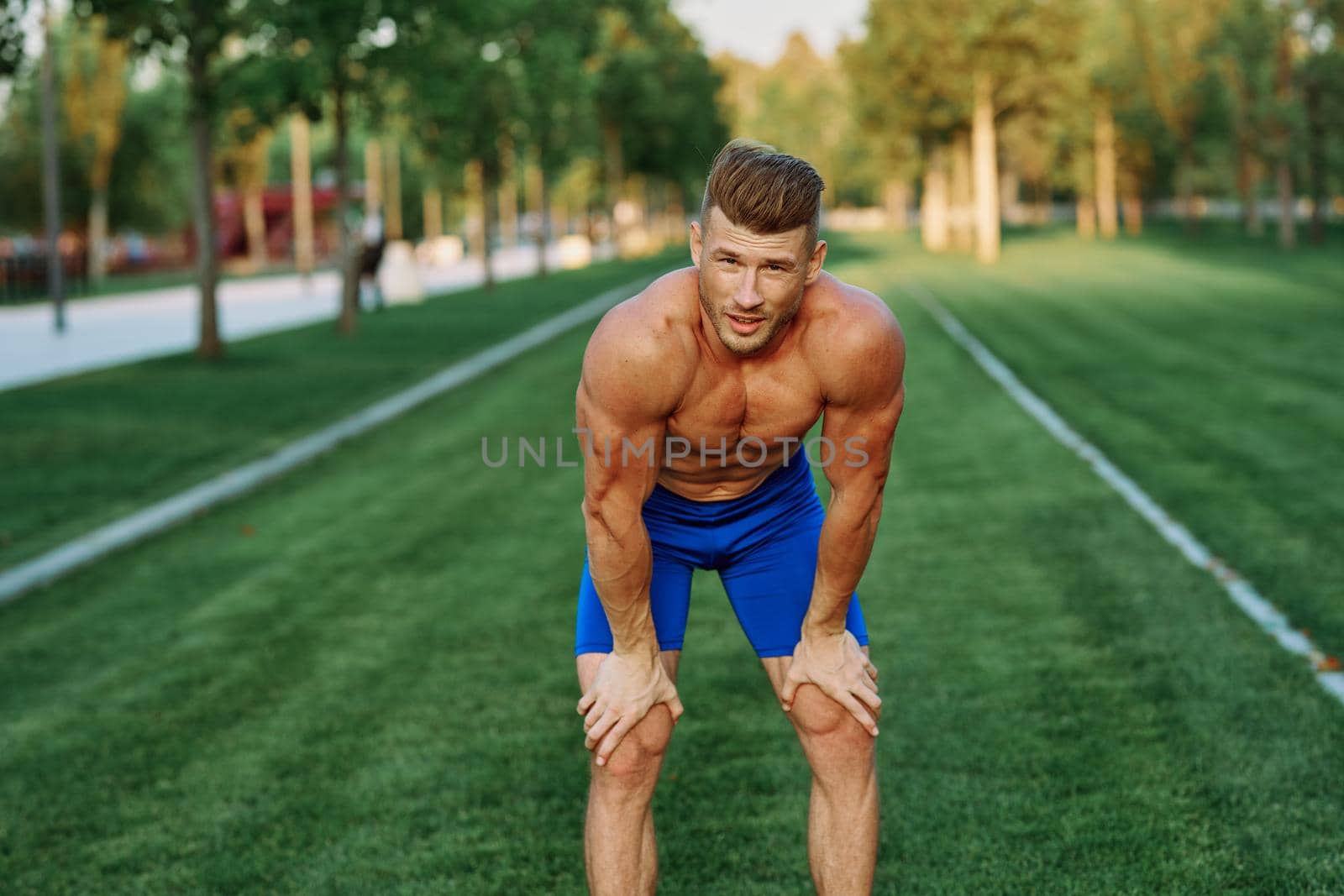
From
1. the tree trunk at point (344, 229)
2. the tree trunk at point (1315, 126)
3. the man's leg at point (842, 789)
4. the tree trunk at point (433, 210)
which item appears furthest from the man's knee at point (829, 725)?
the tree trunk at point (433, 210)

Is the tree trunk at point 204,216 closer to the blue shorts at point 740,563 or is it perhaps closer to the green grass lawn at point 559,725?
the green grass lawn at point 559,725

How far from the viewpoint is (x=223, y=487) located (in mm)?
10703

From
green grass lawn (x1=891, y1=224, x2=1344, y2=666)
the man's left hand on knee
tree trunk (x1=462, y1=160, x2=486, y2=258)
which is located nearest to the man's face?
the man's left hand on knee

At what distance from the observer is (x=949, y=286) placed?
3438cm

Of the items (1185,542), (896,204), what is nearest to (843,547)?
(1185,542)

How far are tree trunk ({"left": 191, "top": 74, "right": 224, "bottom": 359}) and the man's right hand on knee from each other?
53.4 feet

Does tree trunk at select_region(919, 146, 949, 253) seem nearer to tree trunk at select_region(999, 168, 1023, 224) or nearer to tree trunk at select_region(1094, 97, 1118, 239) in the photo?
tree trunk at select_region(1094, 97, 1118, 239)

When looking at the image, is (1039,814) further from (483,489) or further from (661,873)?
(483,489)

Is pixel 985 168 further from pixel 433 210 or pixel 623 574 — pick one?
pixel 623 574

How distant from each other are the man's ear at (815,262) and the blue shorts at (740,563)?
2.00 feet

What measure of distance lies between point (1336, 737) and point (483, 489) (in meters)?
6.78

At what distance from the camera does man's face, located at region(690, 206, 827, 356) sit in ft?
10.5

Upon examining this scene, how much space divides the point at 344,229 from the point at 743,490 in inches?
834

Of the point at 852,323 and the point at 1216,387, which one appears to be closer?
the point at 852,323
